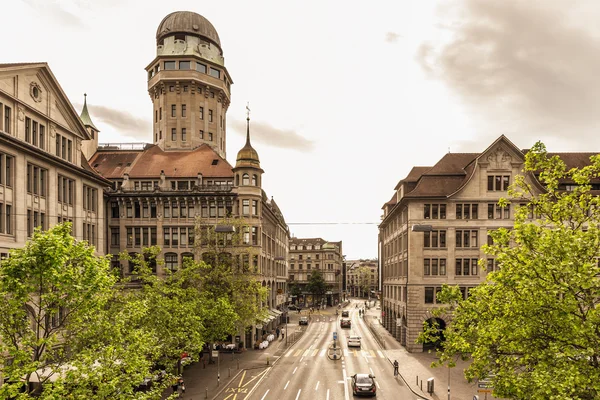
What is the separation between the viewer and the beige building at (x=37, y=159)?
37281mm

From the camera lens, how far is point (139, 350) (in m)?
19.7

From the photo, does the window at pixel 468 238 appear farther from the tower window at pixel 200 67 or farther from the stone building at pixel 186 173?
the tower window at pixel 200 67

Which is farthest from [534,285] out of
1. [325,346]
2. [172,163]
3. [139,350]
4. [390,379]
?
[172,163]

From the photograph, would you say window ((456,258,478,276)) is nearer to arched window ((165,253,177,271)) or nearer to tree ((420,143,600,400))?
arched window ((165,253,177,271))

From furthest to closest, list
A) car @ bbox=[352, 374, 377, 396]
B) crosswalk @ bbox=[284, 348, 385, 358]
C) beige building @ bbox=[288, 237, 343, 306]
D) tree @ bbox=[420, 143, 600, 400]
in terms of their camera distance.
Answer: beige building @ bbox=[288, 237, 343, 306] < crosswalk @ bbox=[284, 348, 385, 358] < car @ bbox=[352, 374, 377, 396] < tree @ bbox=[420, 143, 600, 400]

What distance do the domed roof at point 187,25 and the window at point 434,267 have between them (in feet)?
174

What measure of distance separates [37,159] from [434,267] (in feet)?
142

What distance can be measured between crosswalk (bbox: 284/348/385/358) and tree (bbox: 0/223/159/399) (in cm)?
3951

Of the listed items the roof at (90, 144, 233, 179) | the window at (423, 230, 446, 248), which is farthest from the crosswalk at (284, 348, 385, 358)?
the roof at (90, 144, 233, 179)

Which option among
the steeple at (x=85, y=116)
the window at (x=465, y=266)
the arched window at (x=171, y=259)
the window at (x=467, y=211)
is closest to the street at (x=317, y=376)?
the window at (x=465, y=266)

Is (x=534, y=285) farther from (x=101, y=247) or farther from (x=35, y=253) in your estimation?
(x=101, y=247)

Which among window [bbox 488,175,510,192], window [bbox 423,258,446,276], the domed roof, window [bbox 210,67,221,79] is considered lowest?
window [bbox 423,258,446,276]

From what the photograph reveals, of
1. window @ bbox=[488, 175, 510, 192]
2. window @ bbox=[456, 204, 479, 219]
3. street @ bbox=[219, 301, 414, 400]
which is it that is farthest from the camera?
window @ bbox=[456, 204, 479, 219]

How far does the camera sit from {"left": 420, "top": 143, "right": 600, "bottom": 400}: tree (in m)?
15.4
